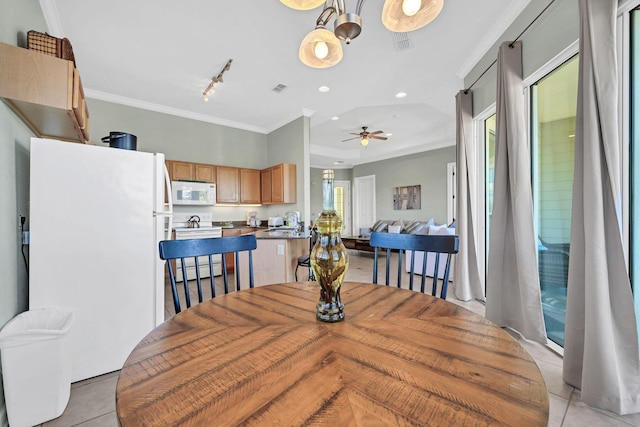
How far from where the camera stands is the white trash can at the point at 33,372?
1.38 metres

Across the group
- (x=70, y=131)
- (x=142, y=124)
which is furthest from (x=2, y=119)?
(x=142, y=124)

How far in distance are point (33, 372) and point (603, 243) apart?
315cm

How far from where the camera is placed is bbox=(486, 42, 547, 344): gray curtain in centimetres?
219

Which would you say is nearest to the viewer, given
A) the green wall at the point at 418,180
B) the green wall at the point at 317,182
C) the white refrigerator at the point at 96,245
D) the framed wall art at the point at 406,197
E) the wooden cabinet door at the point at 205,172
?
the white refrigerator at the point at 96,245

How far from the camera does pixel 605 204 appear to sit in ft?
4.82

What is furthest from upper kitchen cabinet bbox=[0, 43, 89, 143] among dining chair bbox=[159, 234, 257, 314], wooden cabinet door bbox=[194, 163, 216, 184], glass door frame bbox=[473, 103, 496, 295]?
glass door frame bbox=[473, 103, 496, 295]

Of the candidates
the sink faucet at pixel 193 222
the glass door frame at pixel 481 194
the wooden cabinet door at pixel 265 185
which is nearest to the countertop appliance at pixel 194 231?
the sink faucet at pixel 193 222

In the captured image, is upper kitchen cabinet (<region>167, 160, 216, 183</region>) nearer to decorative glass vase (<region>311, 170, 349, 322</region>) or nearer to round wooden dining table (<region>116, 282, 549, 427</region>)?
round wooden dining table (<region>116, 282, 549, 427</region>)

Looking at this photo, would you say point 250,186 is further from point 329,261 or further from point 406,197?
point 329,261

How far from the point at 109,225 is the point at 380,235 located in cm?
194

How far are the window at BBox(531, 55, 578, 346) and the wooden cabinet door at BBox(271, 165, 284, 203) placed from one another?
3.67 metres

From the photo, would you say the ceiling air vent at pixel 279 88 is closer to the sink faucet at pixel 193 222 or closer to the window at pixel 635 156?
the sink faucet at pixel 193 222

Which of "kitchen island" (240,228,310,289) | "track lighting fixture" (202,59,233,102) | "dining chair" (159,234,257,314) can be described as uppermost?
"track lighting fixture" (202,59,233,102)

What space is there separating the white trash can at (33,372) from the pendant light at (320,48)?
2168mm
